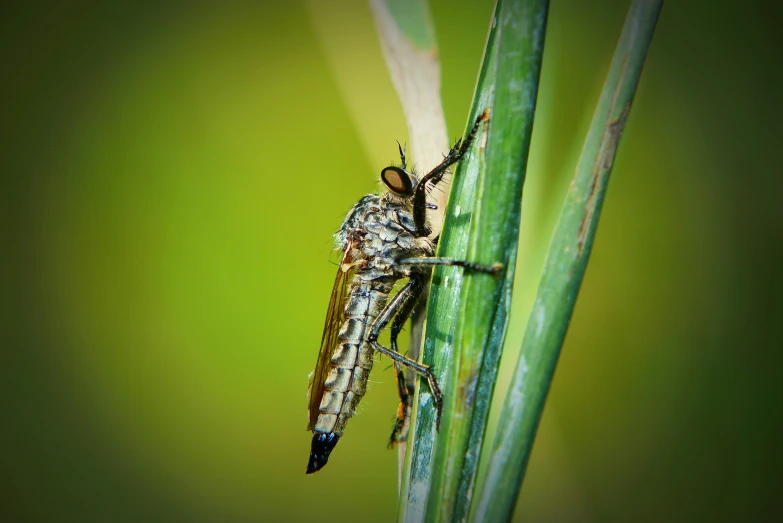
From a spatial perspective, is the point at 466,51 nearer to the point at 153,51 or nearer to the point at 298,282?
the point at 298,282

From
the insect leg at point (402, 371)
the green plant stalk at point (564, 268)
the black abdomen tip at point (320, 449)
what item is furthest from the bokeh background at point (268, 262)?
the green plant stalk at point (564, 268)

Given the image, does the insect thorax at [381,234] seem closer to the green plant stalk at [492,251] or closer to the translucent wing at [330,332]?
the translucent wing at [330,332]

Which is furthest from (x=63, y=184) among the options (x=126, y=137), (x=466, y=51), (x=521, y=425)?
(x=521, y=425)

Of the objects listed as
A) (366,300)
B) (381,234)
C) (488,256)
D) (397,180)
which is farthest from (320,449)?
(488,256)

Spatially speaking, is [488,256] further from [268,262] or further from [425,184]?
[268,262]

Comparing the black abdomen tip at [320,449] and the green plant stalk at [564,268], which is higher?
the green plant stalk at [564,268]

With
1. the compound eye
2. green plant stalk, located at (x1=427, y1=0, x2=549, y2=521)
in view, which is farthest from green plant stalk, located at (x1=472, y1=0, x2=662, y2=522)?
the compound eye
